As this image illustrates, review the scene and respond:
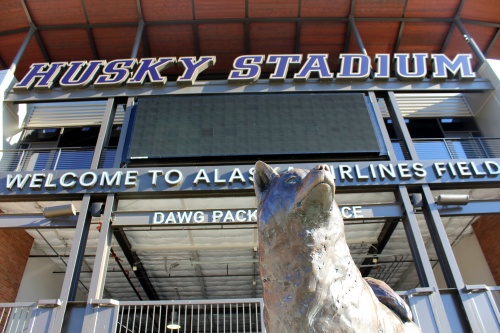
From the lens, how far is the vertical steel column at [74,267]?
21.5 feet

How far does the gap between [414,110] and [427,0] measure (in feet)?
13.1

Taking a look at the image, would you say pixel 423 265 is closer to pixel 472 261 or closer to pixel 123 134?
pixel 472 261

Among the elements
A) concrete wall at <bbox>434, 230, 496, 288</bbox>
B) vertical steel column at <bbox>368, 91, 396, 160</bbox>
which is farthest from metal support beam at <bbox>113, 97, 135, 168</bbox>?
concrete wall at <bbox>434, 230, 496, 288</bbox>

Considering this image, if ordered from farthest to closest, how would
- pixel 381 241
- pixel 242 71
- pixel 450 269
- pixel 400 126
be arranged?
→ pixel 242 71 < pixel 381 241 < pixel 400 126 < pixel 450 269

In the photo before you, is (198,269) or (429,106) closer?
(198,269)

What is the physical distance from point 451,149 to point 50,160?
10827 mm

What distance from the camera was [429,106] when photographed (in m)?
12.2

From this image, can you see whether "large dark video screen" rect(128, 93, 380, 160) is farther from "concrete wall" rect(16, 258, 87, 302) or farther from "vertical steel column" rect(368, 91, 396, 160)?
"concrete wall" rect(16, 258, 87, 302)

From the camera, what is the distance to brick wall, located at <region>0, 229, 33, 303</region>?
381 inches

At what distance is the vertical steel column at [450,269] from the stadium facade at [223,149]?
3 centimetres

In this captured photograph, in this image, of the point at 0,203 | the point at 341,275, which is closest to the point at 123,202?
the point at 0,203

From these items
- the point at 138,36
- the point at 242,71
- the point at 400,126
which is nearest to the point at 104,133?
the point at 242,71

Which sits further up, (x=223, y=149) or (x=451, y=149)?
(x=451, y=149)

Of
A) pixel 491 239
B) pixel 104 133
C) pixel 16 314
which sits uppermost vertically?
pixel 104 133
